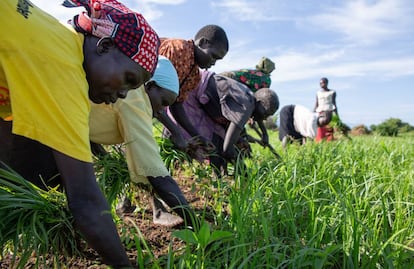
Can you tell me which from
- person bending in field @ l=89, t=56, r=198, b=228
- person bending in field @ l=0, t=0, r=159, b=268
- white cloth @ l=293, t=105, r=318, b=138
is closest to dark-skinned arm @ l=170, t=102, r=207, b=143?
person bending in field @ l=89, t=56, r=198, b=228

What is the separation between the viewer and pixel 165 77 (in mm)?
2158

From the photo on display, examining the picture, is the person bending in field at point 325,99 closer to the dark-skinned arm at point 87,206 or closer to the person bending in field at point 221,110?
the person bending in field at point 221,110

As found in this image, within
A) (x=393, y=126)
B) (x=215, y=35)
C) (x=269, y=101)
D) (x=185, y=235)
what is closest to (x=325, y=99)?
(x=269, y=101)

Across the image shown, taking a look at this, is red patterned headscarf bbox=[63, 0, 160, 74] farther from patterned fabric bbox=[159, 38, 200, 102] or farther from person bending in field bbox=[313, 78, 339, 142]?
person bending in field bbox=[313, 78, 339, 142]

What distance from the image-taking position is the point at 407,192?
2.34 metres

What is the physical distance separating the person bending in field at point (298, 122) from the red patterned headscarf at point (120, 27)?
498 cm

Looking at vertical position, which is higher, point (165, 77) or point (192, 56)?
point (192, 56)

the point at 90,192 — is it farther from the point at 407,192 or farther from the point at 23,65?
the point at 407,192

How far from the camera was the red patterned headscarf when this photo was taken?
1362 millimetres

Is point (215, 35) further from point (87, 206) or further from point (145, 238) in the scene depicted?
point (87, 206)

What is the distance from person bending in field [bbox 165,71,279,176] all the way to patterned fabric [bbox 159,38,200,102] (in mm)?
403

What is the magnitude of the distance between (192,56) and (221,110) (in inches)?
28.9

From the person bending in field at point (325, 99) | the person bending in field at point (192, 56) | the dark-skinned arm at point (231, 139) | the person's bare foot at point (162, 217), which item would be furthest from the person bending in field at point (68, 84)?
the person bending in field at point (325, 99)

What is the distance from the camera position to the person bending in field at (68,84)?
1.09m
